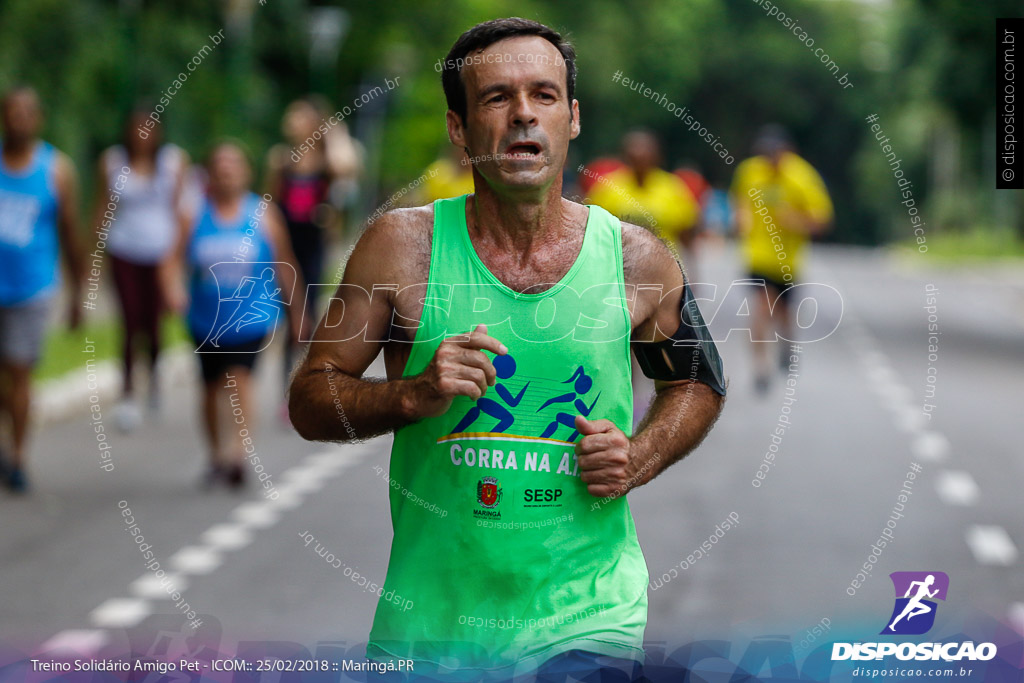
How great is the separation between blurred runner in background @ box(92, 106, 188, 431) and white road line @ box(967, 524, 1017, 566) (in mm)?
5438

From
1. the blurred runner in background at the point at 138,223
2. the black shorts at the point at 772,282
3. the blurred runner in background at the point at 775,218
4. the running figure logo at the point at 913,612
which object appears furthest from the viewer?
the black shorts at the point at 772,282

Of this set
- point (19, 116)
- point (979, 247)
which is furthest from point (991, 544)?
point (979, 247)

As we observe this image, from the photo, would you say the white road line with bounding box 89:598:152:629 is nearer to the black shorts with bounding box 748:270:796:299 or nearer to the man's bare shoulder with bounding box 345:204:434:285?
the man's bare shoulder with bounding box 345:204:434:285

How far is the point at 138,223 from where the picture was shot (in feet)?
36.1

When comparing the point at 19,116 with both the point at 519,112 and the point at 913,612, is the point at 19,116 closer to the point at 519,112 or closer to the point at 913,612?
the point at 913,612

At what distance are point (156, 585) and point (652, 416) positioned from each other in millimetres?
4285

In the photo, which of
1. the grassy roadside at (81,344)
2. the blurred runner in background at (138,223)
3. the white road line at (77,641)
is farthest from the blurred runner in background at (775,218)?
the white road line at (77,641)

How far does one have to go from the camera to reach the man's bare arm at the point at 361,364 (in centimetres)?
284

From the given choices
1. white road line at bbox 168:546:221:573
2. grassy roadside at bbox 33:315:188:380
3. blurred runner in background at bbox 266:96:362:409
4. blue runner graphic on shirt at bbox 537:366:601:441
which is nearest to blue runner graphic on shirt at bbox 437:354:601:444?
blue runner graphic on shirt at bbox 537:366:601:441

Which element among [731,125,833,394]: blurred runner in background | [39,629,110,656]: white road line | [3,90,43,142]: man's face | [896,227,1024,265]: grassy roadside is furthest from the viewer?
[896,227,1024,265]: grassy roadside

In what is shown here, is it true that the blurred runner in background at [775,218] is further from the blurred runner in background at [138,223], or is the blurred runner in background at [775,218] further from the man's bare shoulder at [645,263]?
the man's bare shoulder at [645,263]

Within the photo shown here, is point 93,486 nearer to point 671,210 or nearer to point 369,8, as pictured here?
point 671,210

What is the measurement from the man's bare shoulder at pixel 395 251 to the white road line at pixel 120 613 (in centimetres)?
360

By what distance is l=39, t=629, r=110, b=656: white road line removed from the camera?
571 cm
